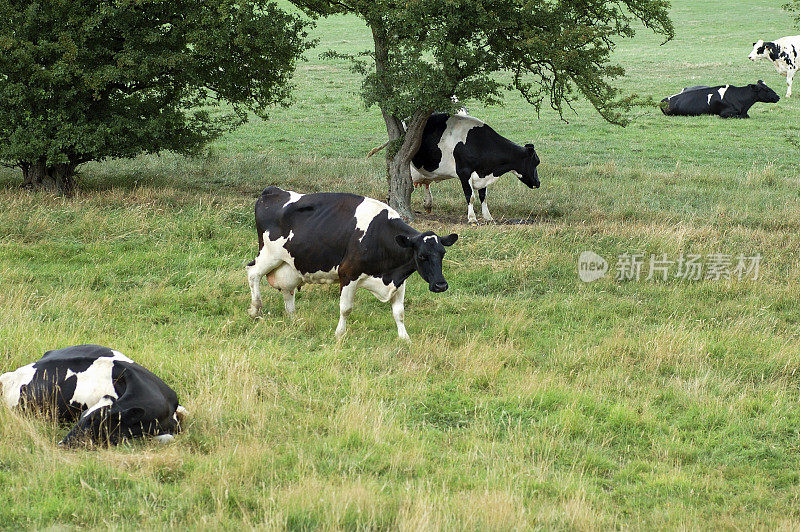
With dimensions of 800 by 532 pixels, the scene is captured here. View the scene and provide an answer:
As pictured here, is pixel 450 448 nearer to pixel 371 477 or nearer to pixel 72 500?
pixel 371 477

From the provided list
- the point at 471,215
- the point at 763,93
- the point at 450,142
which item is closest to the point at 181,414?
the point at 471,215

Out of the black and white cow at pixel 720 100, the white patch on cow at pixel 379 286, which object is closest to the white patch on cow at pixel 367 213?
the white patch on cow at pixel 379 286

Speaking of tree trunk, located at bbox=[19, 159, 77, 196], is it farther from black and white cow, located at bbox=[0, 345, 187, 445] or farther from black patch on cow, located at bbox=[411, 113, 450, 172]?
black and white cow, located at bbox=[0, 345, 187, 445]

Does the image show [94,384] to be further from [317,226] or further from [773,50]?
[773,50]

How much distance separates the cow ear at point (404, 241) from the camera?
1050 centimetres

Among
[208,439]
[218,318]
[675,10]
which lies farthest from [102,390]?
[675,10]

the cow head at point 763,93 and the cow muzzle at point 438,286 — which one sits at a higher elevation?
the cow head at point 763,93

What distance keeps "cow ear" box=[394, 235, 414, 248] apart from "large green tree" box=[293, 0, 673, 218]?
19.9ft

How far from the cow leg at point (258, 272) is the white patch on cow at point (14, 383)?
4.10 meters

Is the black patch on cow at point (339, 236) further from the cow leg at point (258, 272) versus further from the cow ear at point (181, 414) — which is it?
the cow ear at point (181, 414)

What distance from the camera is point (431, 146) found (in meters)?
18.3

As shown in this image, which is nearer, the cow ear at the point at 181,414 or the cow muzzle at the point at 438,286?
the cow ear at the point at 181,414

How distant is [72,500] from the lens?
605cm

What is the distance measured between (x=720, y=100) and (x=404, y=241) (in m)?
26.4
